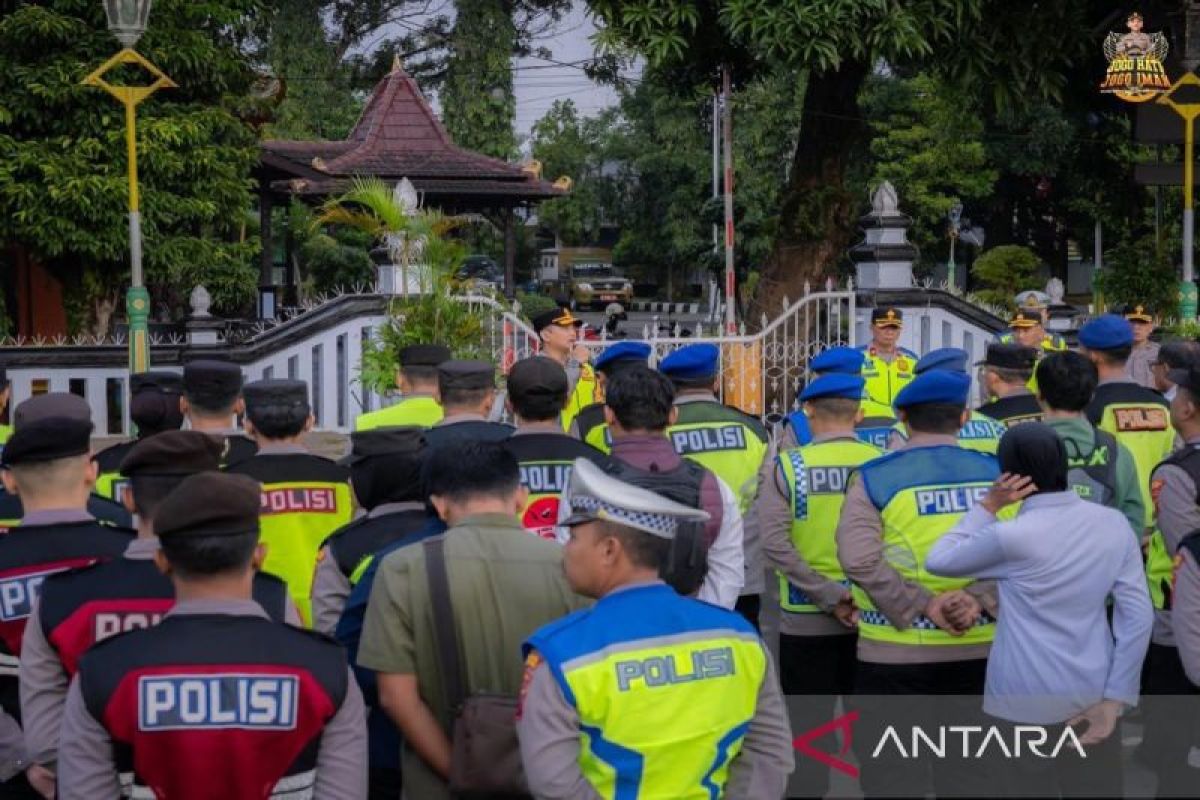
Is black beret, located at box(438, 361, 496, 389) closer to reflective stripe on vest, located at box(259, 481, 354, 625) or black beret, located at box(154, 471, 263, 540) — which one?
reflective stripe on vest, located at box(259, 481, 354, 625)

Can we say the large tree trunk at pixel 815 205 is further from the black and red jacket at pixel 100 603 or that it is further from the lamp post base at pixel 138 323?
the black and red jacket at pixel 100 603

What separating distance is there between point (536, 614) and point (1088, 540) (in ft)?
5.70

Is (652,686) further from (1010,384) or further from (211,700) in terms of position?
(1010,384)

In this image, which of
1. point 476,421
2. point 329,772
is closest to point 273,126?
point 476,421

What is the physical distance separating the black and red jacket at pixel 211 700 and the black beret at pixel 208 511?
183 mm

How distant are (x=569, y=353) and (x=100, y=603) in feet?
17.7

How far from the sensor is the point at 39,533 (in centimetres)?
434

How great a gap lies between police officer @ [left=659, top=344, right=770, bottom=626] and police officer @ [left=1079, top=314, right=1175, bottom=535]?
177 centimetres

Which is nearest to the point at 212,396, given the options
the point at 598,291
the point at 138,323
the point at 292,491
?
the point at 292,491

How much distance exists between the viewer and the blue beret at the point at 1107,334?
7332mm

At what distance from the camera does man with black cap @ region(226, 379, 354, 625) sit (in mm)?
5504

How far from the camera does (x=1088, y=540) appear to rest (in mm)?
4598

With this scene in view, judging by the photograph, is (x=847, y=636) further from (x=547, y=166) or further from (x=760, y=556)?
(x=547, y=166)

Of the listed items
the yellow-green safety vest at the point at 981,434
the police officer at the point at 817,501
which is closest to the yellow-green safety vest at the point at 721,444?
the police officer at the point at 817,501
